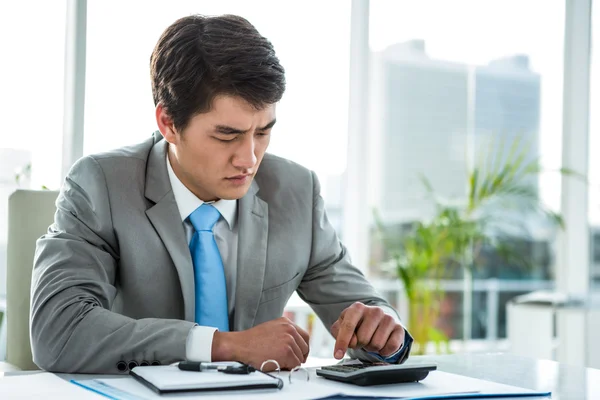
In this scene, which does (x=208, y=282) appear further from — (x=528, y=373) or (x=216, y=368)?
(x=528, y=373)

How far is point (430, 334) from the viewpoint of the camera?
372 centimetres

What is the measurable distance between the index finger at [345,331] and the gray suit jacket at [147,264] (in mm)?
297

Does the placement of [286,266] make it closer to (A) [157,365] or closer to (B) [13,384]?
(A) [157,365]

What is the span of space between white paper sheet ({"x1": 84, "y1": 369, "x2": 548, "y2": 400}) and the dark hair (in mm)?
672

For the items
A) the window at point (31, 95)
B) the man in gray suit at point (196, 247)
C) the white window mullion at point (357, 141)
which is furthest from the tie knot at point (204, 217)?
the white window mullion at point (357, 141)

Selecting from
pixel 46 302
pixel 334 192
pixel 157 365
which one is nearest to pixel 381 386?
pixel 157 365

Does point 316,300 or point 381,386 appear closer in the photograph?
point 381,386

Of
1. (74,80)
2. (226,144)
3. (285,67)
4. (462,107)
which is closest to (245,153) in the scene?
(226,144)

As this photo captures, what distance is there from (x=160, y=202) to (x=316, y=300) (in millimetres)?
489

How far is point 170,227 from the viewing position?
5.32 feet

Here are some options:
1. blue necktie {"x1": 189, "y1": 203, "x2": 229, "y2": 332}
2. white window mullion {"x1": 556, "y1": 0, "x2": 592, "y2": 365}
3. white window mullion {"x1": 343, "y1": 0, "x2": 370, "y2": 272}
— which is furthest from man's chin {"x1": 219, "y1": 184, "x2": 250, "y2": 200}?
white window mullion {"x1": 556, "y1": 0, "x2": 592, "y2": 365}

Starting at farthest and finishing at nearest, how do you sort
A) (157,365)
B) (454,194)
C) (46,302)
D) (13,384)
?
(454,194) < (46,302) < (157,365) < (13,384)

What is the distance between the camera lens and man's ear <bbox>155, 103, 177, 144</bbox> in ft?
5.59

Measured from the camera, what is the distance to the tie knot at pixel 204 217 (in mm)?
1691
